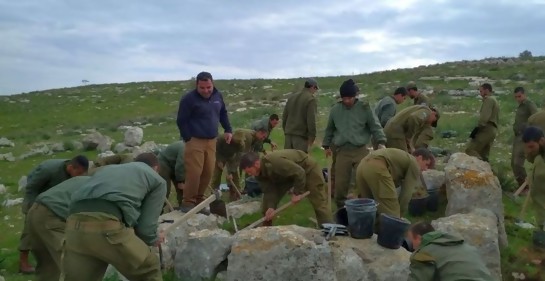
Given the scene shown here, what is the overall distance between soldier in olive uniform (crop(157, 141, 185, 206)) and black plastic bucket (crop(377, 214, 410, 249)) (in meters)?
4.04

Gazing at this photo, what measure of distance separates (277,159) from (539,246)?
3.86 metres

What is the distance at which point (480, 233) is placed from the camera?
8.18m

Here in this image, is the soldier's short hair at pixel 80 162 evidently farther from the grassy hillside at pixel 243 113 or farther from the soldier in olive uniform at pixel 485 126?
the soldier in olive uniform at pixel 485 126

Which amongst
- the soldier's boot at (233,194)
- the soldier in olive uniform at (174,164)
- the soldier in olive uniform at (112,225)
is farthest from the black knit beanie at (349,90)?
the soldier in olive uniform at (112,225)

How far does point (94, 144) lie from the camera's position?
68.4 feet

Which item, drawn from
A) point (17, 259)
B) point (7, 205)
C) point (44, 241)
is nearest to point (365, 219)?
point (44, 241)

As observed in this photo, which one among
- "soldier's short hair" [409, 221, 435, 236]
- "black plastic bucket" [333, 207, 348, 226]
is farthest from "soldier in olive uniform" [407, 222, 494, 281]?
"black plastic bucket" [333, 207, 348, 226]

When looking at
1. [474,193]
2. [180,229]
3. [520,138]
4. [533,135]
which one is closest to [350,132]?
[474,193]

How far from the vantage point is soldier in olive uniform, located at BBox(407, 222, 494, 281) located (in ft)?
16.8

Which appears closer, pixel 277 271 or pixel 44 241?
pixel 277 271

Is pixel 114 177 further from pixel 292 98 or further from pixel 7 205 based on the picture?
pixel 7 205

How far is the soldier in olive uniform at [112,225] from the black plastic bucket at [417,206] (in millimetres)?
5149

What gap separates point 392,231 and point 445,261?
7.32ft

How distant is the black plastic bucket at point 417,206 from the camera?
9.92 m
